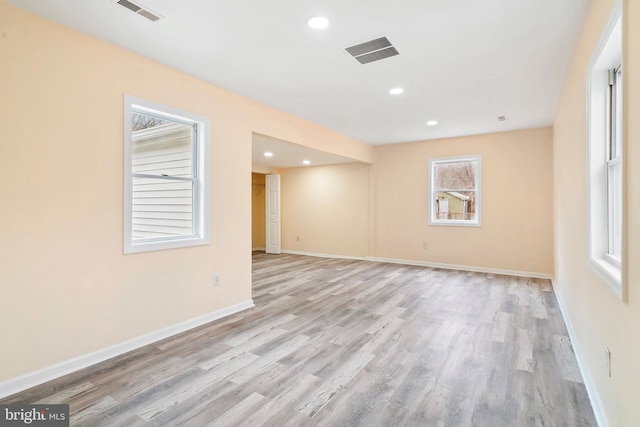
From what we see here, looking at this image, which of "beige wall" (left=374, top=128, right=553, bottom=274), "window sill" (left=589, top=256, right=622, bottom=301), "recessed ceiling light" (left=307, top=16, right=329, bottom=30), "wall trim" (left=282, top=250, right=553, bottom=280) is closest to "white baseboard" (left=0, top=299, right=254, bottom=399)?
"recessed ceiling light" (left=307, top=16, right=329, bottom=30)

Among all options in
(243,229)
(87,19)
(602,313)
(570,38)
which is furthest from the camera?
(243,229)

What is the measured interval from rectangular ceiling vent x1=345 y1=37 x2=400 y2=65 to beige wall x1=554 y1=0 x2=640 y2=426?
4.44ft

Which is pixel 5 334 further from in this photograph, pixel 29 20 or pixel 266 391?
pixel 29 20

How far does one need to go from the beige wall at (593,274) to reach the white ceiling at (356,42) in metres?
0.39

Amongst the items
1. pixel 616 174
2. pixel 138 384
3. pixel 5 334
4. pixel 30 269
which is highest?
pixel 616 174

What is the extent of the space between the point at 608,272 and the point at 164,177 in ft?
11.5

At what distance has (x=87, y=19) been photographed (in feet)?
7.61

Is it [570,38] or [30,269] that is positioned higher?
[570,38]

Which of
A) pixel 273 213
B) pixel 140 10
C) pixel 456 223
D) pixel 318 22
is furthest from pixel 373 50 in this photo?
pixel 273 213

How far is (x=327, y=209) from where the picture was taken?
816 centimetres

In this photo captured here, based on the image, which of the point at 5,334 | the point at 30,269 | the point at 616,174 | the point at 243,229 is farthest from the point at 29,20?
the point at 616,174

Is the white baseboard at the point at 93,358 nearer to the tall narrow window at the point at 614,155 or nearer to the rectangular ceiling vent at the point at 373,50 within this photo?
the rectangular ceiling vent at the point at 373,50

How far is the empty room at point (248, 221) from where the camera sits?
6.40 ft

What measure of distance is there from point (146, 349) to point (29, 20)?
2666 millimetres
